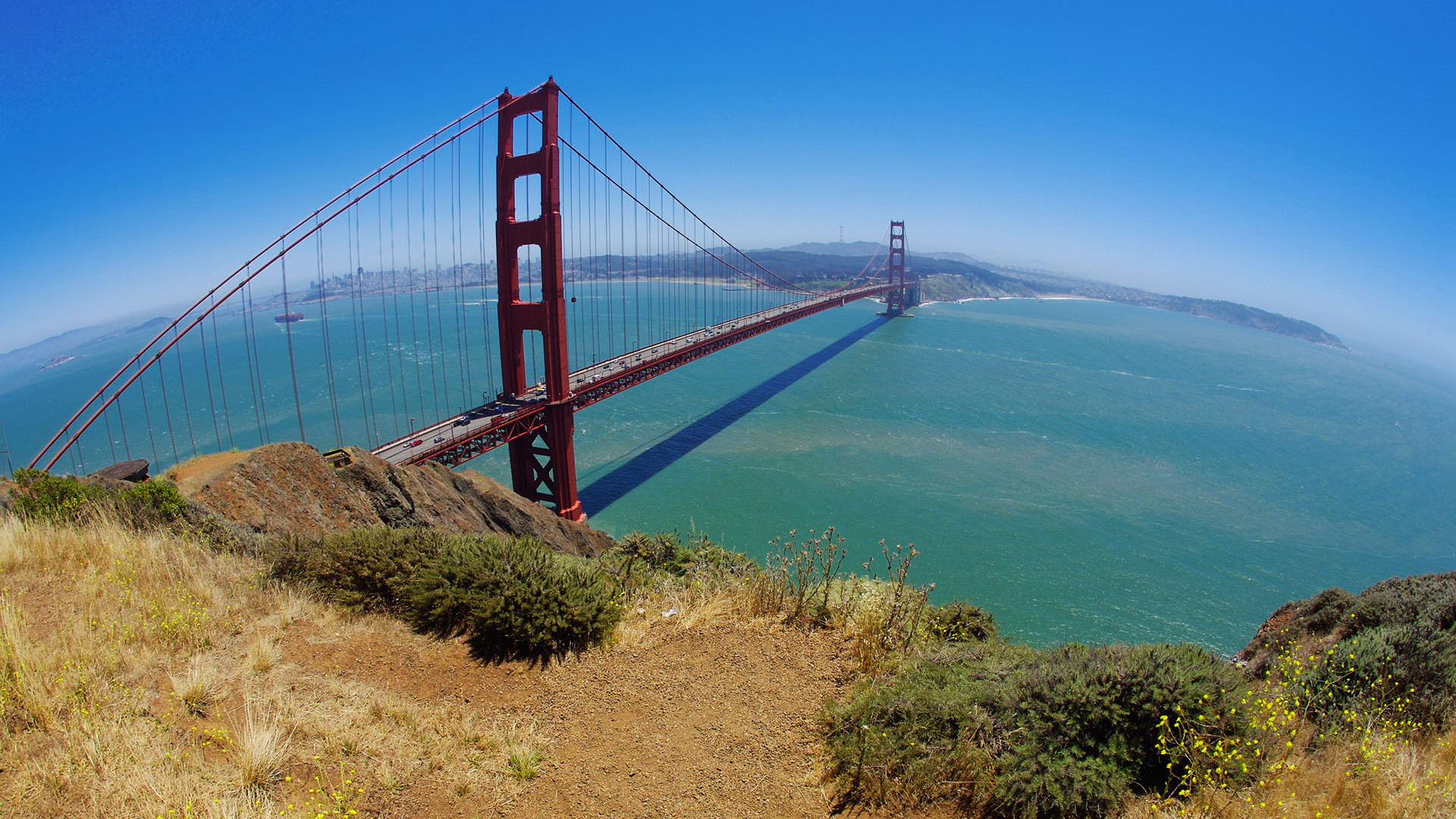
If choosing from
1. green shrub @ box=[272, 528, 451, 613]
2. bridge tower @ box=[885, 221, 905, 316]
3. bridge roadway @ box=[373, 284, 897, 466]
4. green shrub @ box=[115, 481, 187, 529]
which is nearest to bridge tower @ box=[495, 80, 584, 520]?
bridge roadway @ box=[373, 284, 897, 466]

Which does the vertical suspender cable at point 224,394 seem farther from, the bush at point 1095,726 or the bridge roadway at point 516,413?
the bush at point 1095,726

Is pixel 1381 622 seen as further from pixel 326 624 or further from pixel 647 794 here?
pixel 326 624

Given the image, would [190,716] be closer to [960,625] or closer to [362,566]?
[362,566]

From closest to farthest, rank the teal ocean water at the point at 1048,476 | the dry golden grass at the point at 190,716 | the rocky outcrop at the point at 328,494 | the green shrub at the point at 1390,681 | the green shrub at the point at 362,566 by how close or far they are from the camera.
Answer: the dry golden grass at the point at 190,716, the green shrub at the point at 1390,681, the green shrub at the point at 362,566, the rocky outcrop at the point at 328,494, the teal ocean water at the point at 1048,476

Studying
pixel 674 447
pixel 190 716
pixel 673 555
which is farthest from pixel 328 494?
pixel 674 447

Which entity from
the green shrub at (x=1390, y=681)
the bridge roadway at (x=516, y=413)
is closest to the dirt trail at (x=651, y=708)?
the green shrub at (x=1390, y=681)

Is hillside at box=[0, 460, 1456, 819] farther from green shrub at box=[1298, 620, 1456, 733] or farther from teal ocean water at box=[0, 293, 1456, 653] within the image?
teal ocean water at box=[0, 293, 1456, 653]
